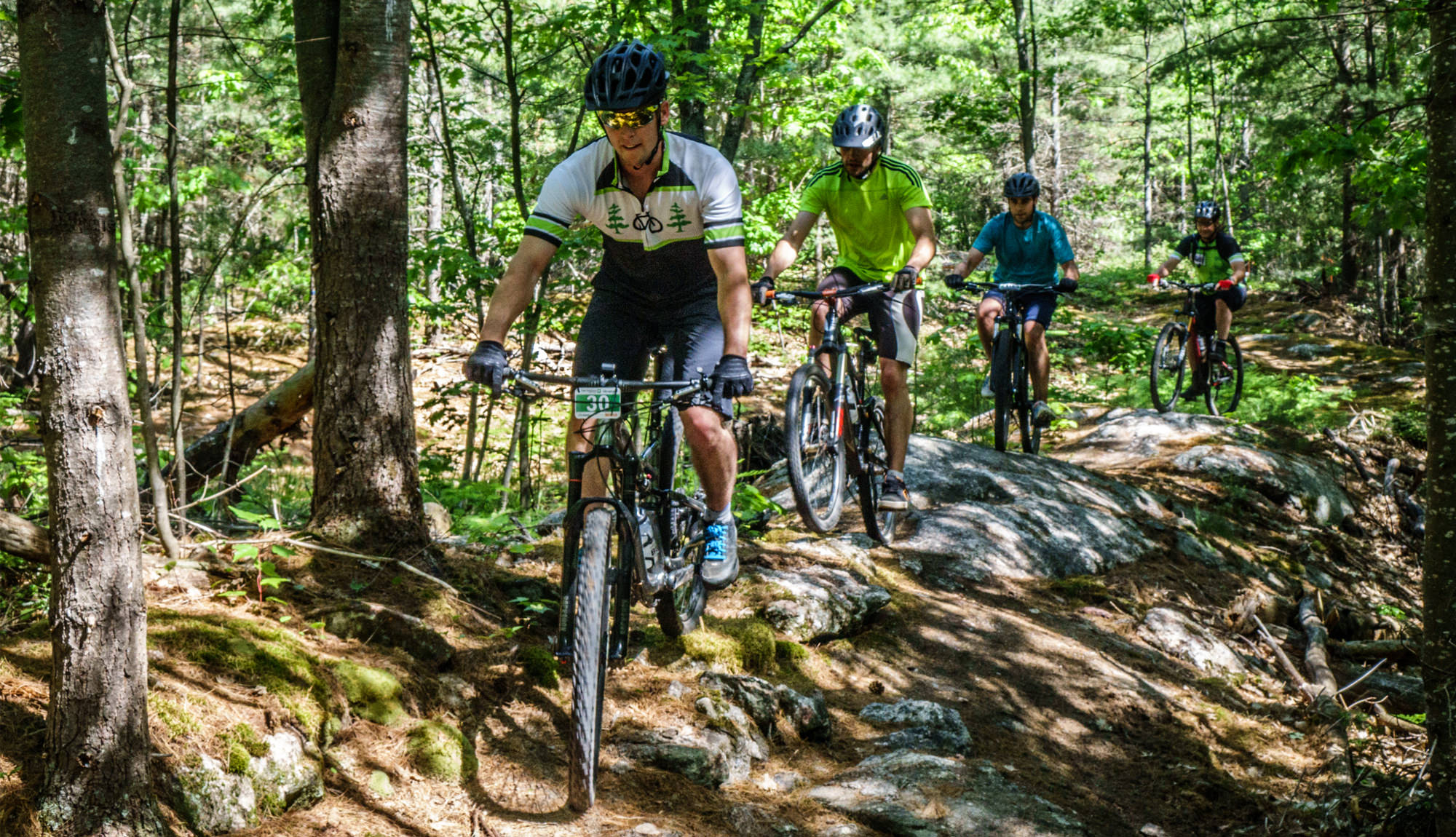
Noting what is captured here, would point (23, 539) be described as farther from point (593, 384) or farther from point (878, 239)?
point (878, 239)

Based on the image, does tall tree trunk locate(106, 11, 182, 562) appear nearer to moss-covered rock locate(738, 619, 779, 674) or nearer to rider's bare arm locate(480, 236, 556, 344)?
rider's bare arm locate(480, 236, 556, 344)

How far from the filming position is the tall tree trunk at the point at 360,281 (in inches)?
167

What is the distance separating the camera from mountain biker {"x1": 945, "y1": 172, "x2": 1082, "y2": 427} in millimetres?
8242

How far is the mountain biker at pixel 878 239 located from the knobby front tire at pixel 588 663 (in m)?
2.91

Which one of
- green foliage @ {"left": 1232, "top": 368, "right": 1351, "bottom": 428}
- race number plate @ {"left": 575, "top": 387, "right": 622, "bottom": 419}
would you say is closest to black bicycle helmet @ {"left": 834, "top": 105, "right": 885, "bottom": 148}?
race number plate @ {"left": 575, "top": 387, "right": 622, "bottom": 419}

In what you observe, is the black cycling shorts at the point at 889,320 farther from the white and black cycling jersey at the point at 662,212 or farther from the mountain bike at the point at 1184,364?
the mountain bike at the point at 1184,364

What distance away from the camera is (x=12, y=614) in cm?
338

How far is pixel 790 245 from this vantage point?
6062 millimetres

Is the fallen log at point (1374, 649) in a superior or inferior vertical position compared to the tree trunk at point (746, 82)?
inferior

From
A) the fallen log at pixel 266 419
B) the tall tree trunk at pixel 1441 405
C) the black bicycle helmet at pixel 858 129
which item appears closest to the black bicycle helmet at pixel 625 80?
the black bicycle helmet at pixel 858 129

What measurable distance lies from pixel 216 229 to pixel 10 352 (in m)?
2.98

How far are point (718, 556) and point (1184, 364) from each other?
33.8ft

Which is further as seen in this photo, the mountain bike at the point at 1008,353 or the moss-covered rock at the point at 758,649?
the mountain bike at the point at 1008,353

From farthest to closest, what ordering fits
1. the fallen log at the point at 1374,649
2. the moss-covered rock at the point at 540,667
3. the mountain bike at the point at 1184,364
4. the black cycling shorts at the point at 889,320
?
1. the mountain bike at the point at 1184,364
2. the fallen log at the point at 1374,649
3. the black cycling shorts at the point at 889,320
4. the moss-covered rock at the point at 540,667
